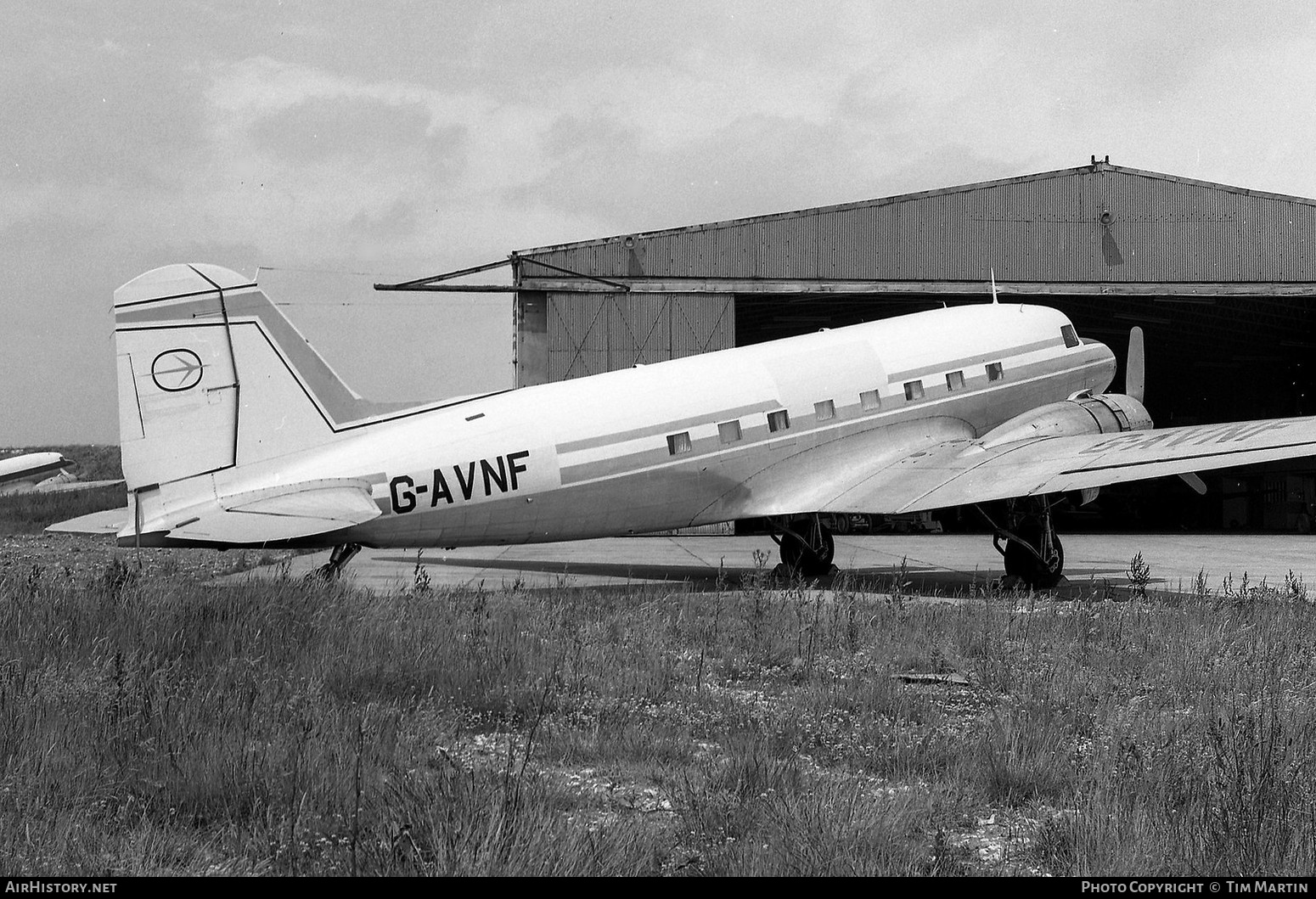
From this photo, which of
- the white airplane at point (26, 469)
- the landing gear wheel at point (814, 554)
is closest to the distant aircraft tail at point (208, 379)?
the landing gear wheel at point (814, 554)

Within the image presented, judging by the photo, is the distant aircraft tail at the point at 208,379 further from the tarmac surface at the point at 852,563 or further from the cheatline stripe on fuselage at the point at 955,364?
the cheatline stripe on fuselage at the point at 955,364

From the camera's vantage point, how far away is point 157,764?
5.48 metres

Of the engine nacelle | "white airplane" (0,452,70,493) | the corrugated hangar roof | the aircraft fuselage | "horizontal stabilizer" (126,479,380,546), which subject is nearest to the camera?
"horizontal stabilizer" (126,479,380,546)

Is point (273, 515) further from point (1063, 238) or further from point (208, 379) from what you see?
point (1063, 238)

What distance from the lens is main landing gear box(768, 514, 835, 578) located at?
18688 millimetres

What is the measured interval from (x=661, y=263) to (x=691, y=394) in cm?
1659

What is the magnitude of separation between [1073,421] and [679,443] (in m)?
6.92

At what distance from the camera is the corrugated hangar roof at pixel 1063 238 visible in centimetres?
3278

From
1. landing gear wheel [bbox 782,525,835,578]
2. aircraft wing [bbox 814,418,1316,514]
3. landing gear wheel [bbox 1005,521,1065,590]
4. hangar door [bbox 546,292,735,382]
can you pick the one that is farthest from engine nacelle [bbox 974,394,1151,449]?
hangar door [bbox 546,292,735,382]

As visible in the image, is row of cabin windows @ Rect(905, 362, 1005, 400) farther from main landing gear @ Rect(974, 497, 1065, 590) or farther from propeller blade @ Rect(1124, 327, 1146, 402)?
propeller blade @ Rect(1124, 327, 1146, 402)

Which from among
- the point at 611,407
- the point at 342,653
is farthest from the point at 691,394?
the point at 342,653

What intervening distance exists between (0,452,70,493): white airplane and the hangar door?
117 ft

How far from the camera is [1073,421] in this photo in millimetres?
18094

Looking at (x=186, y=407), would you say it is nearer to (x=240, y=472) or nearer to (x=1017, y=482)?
(x=240, y=472)
